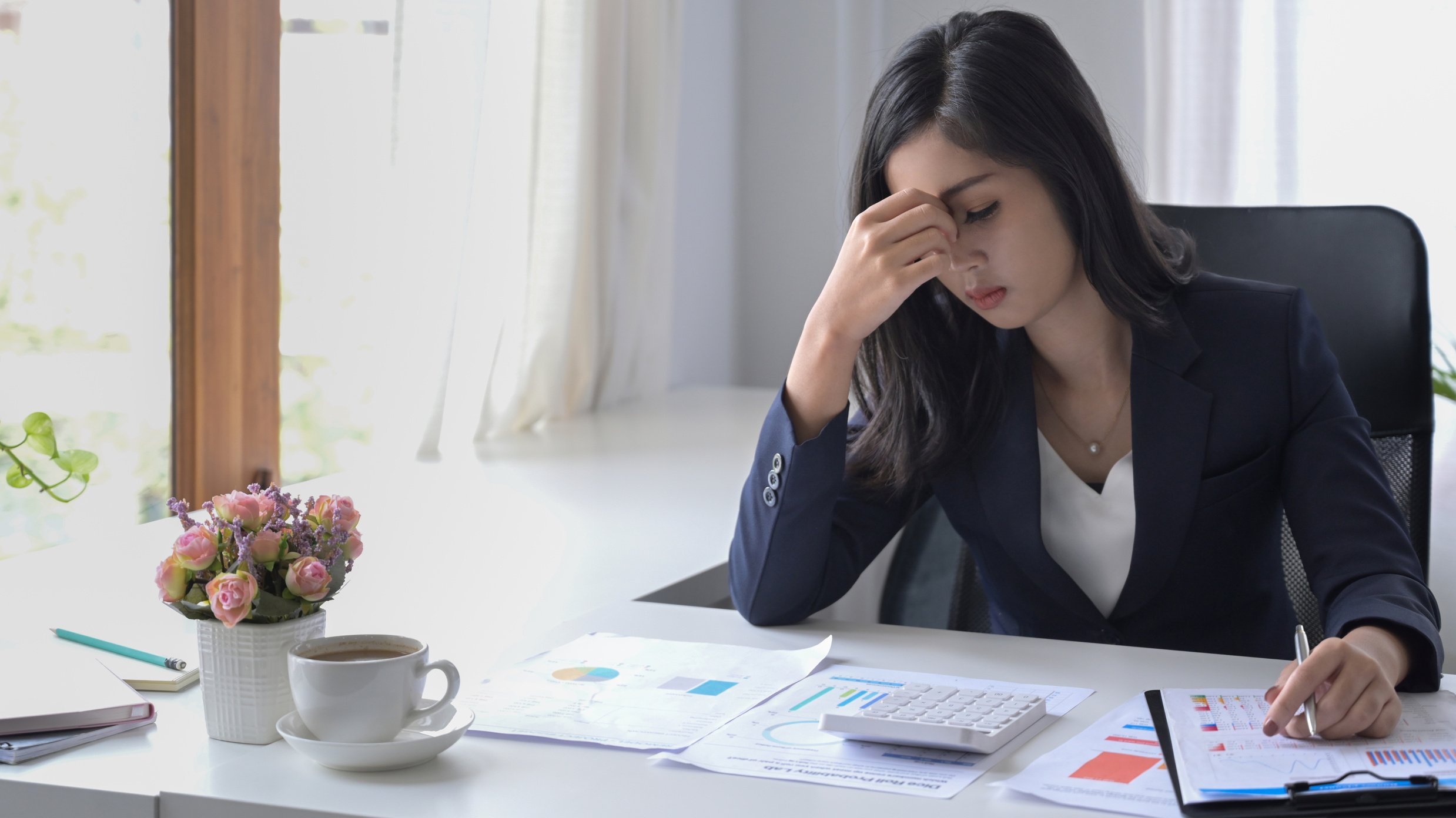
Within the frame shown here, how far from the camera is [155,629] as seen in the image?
3.42 ft

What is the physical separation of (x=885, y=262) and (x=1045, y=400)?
29cm

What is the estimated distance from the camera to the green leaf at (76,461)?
0.83m

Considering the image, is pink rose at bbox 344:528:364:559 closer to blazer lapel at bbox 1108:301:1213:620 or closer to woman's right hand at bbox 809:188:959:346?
woman's right hand at bbox 809:188:959:346

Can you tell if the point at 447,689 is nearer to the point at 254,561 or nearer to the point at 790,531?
the point at 254,561

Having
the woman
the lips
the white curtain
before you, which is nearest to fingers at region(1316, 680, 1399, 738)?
the woman

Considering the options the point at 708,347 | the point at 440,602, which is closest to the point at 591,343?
the point at 708,347

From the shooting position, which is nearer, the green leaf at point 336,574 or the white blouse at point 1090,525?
the green leaf at point 336,574

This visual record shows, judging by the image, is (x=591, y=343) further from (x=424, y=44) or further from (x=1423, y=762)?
(x=1423, y=762)

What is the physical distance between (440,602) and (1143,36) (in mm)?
2618

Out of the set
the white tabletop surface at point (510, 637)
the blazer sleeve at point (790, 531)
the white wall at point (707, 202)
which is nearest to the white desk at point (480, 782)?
the white tabletop surface at point (510, 637)

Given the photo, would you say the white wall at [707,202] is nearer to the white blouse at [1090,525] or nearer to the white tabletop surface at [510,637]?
the white tabletop surface at [510,637]

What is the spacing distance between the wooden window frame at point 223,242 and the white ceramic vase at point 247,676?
113cm

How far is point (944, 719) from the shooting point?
785 mm

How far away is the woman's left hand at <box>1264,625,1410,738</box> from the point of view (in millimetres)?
770
